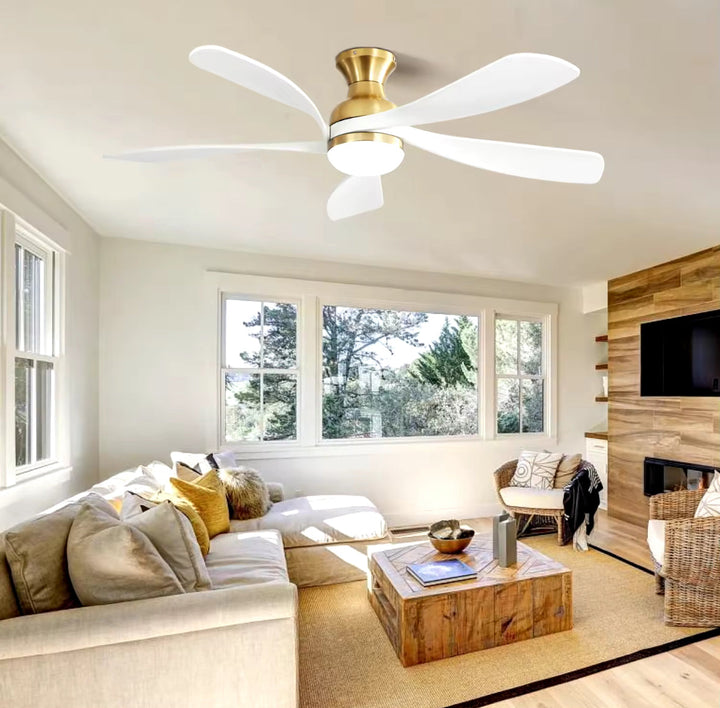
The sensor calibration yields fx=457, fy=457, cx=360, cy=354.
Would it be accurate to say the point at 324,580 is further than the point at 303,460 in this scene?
No

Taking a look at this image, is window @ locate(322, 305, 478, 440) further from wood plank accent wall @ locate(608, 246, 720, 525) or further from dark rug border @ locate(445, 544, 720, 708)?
dark rug border @ locate(445, 544, 720, 708)

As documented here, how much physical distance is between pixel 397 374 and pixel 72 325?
2823mm

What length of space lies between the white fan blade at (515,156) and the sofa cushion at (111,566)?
5.08ft

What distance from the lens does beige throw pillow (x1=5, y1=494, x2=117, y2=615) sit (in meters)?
1.38

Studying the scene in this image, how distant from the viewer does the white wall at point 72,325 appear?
2289 mm

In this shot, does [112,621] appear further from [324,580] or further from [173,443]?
[173,443]

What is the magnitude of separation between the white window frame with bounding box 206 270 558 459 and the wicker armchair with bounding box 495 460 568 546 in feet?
2.05

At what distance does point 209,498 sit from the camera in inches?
109

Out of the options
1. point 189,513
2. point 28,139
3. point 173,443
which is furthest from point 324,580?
point 28,139

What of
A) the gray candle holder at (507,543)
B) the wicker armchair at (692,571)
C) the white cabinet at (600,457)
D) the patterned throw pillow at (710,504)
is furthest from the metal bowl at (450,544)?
the white cabinet at (600,457)

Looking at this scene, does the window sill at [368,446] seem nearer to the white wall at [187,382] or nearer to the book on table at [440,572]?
the white wall at [187,382]

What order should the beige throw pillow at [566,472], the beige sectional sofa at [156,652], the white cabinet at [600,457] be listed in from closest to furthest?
1. the beige sectional sofa at [156,652]
2. the beige throw pillow at [566,472]
3. the white cabinet at [600,457]

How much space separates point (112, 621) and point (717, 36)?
2570mm

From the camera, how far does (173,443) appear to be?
12.5ft
